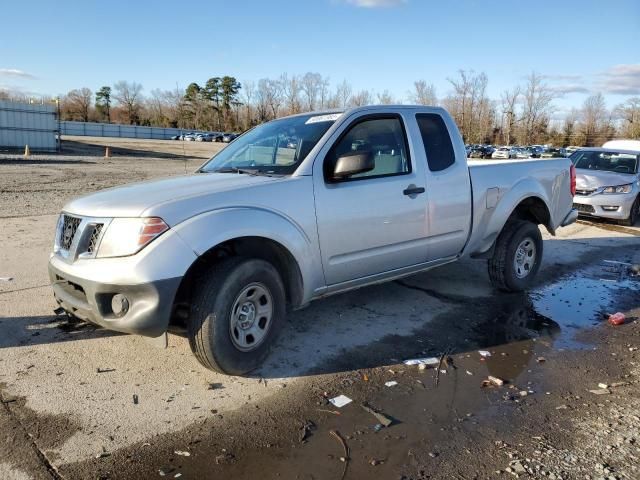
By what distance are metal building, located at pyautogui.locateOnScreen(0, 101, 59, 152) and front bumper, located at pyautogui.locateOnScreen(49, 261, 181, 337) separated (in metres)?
31.8

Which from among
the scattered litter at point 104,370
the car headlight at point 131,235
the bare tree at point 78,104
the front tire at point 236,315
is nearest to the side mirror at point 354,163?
the front tire at point 236,315

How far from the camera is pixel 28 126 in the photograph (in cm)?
3102

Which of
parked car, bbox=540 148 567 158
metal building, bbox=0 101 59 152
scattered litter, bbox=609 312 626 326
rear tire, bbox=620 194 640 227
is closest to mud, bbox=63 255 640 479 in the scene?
Result: scattered litter, bbox=609 312 626 326

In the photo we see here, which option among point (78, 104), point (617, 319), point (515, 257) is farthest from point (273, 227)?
point (78, 104)

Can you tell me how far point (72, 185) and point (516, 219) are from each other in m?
13.5

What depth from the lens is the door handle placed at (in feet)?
15.5

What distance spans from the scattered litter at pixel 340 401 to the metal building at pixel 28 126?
107 feet

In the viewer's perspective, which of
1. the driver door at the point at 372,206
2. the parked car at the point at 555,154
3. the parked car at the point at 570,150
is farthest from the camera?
the parked car at the point at 555,154

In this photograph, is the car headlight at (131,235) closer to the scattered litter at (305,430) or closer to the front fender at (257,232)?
the front fender at (257,232)

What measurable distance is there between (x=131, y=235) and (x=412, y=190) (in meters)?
2.50

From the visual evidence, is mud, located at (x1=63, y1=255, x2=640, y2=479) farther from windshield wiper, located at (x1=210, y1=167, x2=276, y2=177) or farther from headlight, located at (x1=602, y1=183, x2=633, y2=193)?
headlight, located at (x1=602, y1=183, x2=633, y2=193)

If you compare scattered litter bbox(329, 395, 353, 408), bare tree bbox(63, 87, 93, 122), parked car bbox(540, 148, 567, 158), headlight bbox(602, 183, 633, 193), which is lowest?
scattered litter bbox(329, 395, 353, 408)

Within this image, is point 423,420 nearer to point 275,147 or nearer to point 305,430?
point 305,430

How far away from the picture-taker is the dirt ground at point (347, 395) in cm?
293
